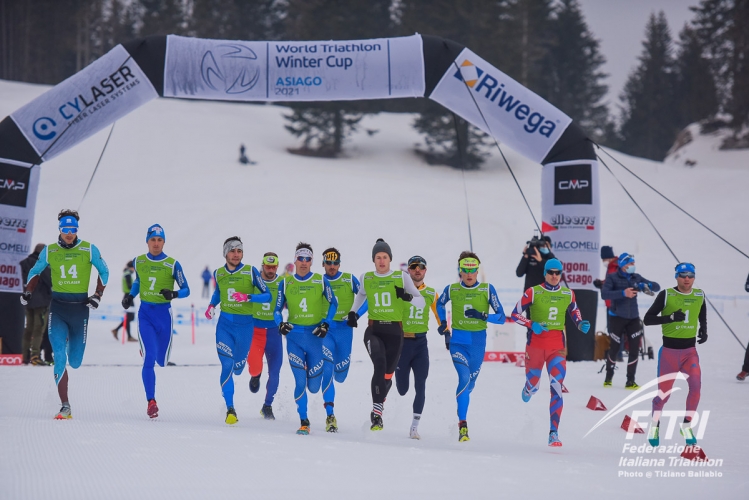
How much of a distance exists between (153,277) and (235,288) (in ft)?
3.18

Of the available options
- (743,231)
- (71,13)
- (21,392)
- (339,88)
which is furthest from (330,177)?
(71,13)

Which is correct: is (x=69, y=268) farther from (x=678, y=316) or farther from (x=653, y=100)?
(x=653, y=100)

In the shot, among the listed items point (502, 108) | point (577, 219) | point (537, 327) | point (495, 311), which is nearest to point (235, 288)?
point (495, 311)

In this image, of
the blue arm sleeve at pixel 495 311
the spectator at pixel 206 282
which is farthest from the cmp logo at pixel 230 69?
the spectator at pixel 206 282

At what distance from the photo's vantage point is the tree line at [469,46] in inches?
2147

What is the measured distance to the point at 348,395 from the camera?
11055mm

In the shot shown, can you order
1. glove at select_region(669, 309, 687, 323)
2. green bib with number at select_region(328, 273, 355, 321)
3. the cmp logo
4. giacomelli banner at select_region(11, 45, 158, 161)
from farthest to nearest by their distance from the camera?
the cmp logo
giacomelli banner at select_region(11, 45, 158, 161)
green bib with number at select_region(328, 273, 355, 321)
glove at select_region(669, 309, 687, 323)

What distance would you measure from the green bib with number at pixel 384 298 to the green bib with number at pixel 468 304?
2.18ft

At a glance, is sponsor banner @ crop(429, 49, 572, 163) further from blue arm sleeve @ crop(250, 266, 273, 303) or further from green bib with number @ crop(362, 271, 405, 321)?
blue arm sleeve @ crop(250, 266, 273, 303)

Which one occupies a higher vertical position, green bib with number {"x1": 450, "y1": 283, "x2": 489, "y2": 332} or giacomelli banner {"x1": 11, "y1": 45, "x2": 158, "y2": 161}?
giacomelli banner {"x1": 11, "y1": 45, "x2": 158, "y2": 161}

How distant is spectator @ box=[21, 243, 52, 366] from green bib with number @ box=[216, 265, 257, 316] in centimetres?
552

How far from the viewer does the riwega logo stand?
47.4 feet

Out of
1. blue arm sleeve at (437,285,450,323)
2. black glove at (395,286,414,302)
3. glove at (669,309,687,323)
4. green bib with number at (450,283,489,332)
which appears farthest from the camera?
blue arm sleeve at (437,285,450,323)

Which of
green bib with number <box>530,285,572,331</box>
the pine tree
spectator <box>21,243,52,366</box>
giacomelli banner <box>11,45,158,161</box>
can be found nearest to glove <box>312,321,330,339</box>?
green bib with number <box>530,285,572,331</box>
